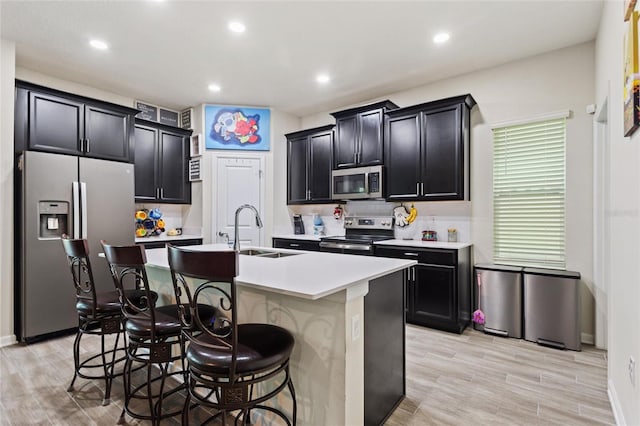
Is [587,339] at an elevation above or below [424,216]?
below

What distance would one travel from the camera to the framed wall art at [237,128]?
198 inches

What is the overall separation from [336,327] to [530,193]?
2989mm

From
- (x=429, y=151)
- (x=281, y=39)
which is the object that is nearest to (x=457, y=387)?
(x=429, y=151)

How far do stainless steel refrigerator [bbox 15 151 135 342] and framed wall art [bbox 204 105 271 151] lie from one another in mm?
1654

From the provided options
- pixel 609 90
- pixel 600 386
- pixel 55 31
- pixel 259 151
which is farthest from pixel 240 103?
pixel 600 386

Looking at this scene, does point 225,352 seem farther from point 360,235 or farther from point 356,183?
point 360,235

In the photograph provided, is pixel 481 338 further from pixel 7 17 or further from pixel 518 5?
pixel 7 17

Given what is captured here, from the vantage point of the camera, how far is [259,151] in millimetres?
5258

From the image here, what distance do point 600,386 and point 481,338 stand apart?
104 cm

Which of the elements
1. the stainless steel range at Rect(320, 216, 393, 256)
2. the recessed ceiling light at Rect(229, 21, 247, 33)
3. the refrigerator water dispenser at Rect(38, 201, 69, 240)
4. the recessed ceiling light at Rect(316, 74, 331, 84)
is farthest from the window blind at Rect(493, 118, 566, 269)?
the refrigerator water dispenser at Rect(38, 201, 69, 240)

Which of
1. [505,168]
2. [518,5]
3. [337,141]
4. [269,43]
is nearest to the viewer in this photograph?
[518,5]

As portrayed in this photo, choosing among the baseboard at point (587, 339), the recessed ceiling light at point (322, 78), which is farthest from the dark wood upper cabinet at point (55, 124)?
the baseboard at point (587, 339)

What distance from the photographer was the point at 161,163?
15.9 feet

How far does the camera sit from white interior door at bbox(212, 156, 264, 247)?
5.03m
